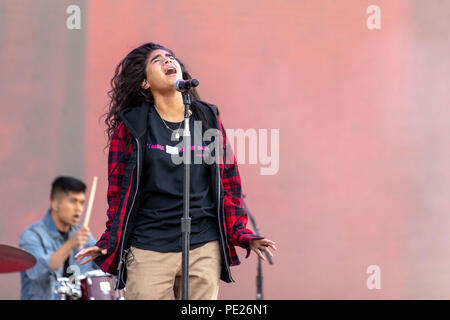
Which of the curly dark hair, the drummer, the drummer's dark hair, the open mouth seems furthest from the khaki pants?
the drummer's dark hair

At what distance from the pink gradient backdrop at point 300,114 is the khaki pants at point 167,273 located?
254 centimetres

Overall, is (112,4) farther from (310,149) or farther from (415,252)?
(415,252)

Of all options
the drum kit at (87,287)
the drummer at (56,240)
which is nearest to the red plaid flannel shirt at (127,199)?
the drum kit at (87,287)

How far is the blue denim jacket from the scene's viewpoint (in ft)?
14.5

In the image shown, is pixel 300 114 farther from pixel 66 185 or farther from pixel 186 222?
pixel 186 222

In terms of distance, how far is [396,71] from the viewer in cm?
553

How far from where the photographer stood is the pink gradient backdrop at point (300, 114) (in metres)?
4.94

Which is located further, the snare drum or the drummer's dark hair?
the drummer's dark hair

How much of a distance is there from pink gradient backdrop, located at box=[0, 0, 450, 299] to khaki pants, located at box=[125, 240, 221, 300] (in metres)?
2.54

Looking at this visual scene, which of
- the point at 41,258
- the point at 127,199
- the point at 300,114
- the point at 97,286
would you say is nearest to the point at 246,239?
the point at 127,199

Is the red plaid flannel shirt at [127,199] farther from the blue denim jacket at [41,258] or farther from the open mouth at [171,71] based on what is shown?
the blue denim jacket at [41,258]

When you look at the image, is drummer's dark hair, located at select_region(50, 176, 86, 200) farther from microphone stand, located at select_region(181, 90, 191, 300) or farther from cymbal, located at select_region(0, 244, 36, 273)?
microphone stand, located at select_region(181, 90, 191, 300)

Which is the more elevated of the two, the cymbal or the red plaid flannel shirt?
the red plaid flannel shirt
